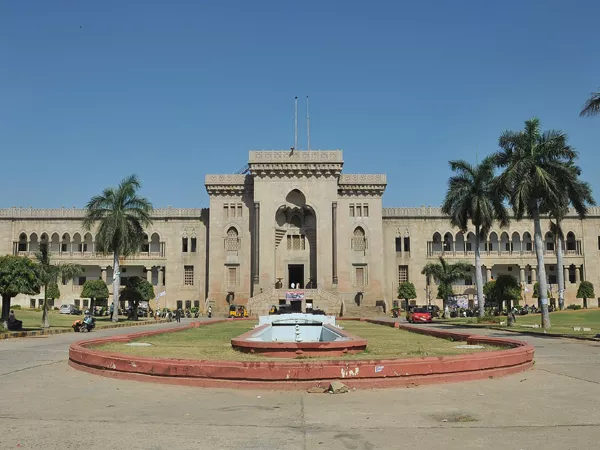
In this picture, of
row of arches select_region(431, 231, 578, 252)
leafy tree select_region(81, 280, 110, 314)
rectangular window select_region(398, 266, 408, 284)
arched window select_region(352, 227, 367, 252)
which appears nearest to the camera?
leafy tree select_region(81, 280, 110, 314)

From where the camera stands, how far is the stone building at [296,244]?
205 feet

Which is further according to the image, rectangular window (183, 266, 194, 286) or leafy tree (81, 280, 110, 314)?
rectangular window (183, 266, 194, 286)

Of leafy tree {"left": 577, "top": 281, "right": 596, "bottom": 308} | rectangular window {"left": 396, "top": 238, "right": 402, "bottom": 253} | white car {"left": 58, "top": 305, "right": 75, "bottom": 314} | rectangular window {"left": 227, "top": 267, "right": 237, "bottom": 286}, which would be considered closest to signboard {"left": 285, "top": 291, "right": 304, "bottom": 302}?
rectangular window {"left": 227, "top": 267, "right": 237, "bottom": 286}

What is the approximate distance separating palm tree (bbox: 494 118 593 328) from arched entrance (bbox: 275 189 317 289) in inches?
1293

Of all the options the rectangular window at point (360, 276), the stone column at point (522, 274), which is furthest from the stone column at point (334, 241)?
the stone column at point (522, 274)

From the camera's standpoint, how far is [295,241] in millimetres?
64875

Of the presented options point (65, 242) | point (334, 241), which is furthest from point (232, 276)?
point (65, 242)

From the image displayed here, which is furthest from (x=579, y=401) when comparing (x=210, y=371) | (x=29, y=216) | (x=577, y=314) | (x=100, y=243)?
(x=29, y=216)

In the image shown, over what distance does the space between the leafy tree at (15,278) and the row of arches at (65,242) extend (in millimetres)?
40320

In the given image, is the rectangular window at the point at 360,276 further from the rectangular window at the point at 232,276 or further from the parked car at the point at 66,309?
the parked car at the point at 66,309

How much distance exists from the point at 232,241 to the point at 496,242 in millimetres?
31962

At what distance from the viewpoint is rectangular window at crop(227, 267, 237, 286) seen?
64125 mm

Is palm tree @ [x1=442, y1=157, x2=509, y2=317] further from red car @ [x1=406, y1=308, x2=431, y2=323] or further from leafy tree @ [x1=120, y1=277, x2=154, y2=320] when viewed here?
leafy tree @ [x1=120, y1=277, x2=154, y2=320]

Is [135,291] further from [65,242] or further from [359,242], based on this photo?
[65,242]
